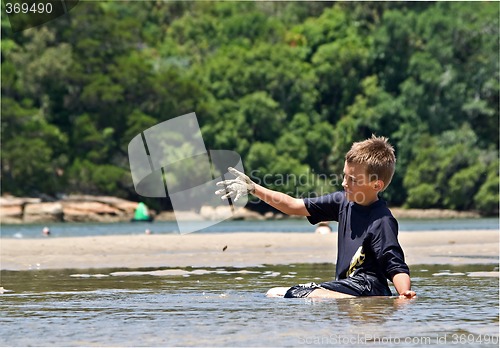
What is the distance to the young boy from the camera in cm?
740

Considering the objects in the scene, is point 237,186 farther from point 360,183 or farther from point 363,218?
point 363,218

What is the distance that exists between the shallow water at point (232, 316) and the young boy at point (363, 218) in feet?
0.49

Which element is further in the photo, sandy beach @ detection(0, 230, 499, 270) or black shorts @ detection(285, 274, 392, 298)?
sandy beach @ detection(0, 230, 499, 270)

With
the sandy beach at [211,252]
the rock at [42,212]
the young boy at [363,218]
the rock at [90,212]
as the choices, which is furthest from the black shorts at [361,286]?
the rock at [90,212]

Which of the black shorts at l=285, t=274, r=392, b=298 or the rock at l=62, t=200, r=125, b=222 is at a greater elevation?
the rock at l=62, t=200, r=125, b=222

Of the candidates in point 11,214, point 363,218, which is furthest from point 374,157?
point 11,214

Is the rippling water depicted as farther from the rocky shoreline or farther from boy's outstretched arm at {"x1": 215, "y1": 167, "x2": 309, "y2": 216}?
boy's outstretched arm at {"x1": 215, "y1": 167, "x2": 309, "y2": 216}

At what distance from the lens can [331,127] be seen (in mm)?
66750

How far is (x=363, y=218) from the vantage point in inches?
305

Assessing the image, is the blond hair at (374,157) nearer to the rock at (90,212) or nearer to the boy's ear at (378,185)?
the boy's ear at (378,185)

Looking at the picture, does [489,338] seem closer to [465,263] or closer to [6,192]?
[465,263]

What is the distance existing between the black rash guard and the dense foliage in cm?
5200

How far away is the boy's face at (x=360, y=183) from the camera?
7.44 meters

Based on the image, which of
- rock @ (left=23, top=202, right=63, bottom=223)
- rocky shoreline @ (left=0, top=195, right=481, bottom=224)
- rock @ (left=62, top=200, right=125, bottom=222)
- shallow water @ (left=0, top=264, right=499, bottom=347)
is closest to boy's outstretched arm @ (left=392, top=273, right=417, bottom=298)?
shallow water @ (left=0, top=264, right=499, bottom=347)
